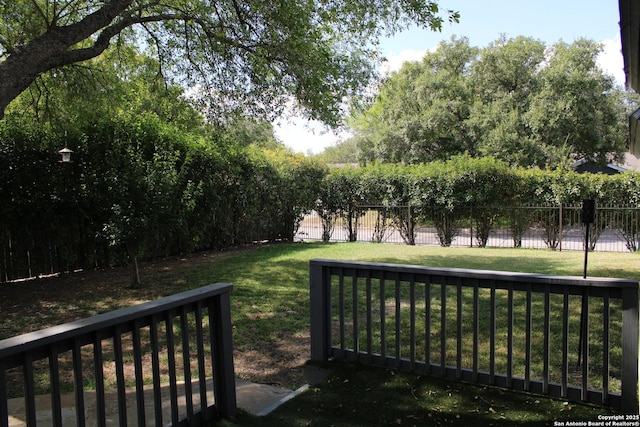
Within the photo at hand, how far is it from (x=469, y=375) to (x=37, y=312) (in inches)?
231

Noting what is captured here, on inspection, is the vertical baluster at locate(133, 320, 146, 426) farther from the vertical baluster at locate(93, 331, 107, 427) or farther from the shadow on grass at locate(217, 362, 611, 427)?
the shadow on grass at locate(217, 362, 611, 427)

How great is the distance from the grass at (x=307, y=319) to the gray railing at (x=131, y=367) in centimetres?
37

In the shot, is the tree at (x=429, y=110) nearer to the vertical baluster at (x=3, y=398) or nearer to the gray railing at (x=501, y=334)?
the gray railing at (x=501, y=334)

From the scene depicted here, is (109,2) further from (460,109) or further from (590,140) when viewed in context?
(590,140)

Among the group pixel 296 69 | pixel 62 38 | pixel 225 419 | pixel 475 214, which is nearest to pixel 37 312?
pixel 62 38

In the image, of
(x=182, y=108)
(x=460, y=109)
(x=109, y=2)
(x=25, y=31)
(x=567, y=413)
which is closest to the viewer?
(x=567, y=413)

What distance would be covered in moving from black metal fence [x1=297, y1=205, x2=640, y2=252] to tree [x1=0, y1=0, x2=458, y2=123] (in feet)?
19.6

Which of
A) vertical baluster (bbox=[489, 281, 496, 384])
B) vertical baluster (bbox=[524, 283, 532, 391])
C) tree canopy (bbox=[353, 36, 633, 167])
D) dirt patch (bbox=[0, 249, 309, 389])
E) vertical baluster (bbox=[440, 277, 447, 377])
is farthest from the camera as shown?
tree canopy (bbox=[353, 36, 633, 167])

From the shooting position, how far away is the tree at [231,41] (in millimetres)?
6539

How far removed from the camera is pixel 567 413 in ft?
9.57

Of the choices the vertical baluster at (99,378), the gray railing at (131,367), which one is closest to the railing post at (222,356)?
the gray railing at (131,367)

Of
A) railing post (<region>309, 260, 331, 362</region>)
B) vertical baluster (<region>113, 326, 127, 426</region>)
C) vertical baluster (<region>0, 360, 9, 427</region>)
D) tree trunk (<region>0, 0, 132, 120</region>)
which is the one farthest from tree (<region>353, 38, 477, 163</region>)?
vertical baluster (<region>0, 360, 9, 427</region>)

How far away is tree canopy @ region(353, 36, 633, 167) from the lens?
2347 cm

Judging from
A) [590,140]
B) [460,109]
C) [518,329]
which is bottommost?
[518,329]
